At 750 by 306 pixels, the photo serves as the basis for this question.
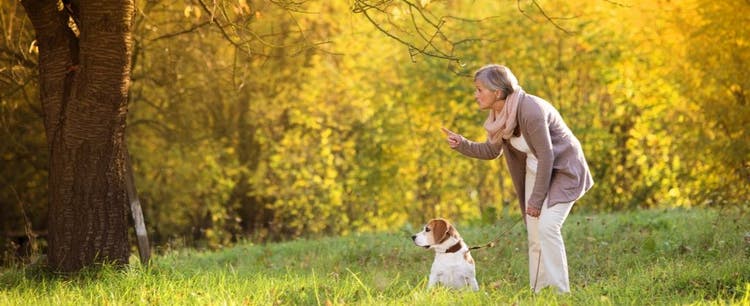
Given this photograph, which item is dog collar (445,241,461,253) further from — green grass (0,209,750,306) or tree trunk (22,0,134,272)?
tree trunk (22,0,134,272)

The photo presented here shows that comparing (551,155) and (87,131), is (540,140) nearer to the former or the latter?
(551,155)

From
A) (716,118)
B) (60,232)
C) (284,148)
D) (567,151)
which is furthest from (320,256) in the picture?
(284,148)

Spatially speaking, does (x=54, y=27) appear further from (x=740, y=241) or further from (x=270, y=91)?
(x=270, y=91)

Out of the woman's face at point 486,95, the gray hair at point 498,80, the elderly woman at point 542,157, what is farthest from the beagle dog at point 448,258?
the gray hair at point 498,80

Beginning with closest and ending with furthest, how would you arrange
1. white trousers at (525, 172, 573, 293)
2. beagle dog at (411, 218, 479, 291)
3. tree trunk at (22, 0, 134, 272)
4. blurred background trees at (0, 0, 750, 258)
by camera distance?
1. white trousers at (525, 172, 573, 293)
2. beagle dog at (411, 218, 479, 291)
3. tree trunk at (22, 0, 134, 272)
4. blurred background trees at (0, 0, 750, 258)

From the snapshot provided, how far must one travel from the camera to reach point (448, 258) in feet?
21.7

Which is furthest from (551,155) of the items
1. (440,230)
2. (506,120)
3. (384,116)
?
(384,116)

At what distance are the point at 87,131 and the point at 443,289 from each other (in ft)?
9.87

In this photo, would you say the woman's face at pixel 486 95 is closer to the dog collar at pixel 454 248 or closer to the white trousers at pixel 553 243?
the white trousers at pixel 553 243

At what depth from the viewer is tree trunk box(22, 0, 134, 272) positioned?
23.8 ft

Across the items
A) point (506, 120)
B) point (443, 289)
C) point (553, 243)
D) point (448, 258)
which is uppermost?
point (506, 120)

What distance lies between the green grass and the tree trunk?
Result: 0.92ft

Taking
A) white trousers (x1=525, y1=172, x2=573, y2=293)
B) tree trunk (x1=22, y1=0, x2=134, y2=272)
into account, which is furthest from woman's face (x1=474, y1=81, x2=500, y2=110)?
tree trunk (x1=22, y1=0, x2=134, y2=272)

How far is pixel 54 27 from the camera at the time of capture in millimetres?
7469
